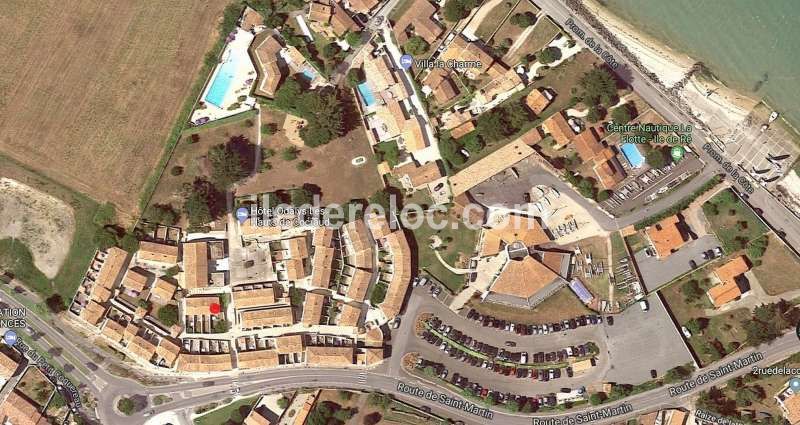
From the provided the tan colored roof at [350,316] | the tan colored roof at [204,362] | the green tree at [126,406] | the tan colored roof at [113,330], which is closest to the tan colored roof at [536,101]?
the tan colored roof at [350,316]

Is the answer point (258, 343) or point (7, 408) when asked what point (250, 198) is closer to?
point (258, 343)

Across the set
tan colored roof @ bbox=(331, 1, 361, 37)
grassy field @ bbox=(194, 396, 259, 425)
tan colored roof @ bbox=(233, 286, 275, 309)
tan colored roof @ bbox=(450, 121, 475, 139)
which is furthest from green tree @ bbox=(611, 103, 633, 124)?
grassy field @ bbox=(194, 396, 259, 425)

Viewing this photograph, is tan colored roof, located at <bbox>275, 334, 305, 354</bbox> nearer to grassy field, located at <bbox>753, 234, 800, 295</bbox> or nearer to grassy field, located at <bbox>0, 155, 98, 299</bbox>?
grassy field, located at <bbox>0, 155, 98, 299</bbox>

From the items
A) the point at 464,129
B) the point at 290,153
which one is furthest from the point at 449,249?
the point at 290,153

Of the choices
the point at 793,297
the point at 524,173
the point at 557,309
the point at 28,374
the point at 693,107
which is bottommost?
the point at 28,374

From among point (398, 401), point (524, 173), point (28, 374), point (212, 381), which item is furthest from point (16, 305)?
point (524, 173)

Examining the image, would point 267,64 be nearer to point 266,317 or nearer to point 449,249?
point 266,317
